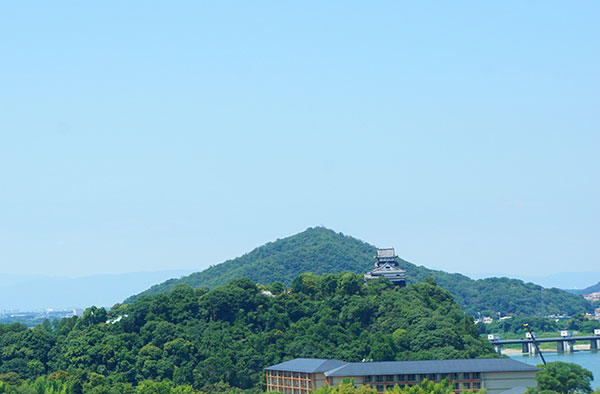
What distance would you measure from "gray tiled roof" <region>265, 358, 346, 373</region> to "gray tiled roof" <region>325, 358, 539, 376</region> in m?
0.92

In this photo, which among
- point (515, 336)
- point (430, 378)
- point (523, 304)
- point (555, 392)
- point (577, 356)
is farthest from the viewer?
point (523, 304)

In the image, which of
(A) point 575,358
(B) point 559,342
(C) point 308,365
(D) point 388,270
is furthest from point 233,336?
(B) point 559,342

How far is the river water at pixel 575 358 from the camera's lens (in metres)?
102

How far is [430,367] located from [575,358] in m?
57.5

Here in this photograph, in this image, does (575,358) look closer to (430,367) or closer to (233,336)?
(233,336)

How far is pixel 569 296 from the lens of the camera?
18650 centimetres

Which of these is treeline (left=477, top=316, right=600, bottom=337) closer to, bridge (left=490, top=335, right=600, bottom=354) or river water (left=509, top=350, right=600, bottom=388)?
bridge (left=490, top=335, right=600, bottom=354)

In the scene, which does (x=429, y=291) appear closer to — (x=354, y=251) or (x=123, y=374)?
(x=123, y=374)

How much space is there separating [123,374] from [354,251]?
365 feet

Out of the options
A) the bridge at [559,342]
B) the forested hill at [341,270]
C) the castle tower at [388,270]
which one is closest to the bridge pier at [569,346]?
the bridge at [559,342]

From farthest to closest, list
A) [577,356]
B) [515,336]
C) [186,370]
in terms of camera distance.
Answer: [515,336], [577,356], [186,370]

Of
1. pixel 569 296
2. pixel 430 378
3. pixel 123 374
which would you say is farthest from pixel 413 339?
pixel 569 296

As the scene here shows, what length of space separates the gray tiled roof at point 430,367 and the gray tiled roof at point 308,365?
92 cm

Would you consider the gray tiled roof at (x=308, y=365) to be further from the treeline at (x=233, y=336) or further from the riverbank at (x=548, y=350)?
the riverbank at (x=548, y=350)
